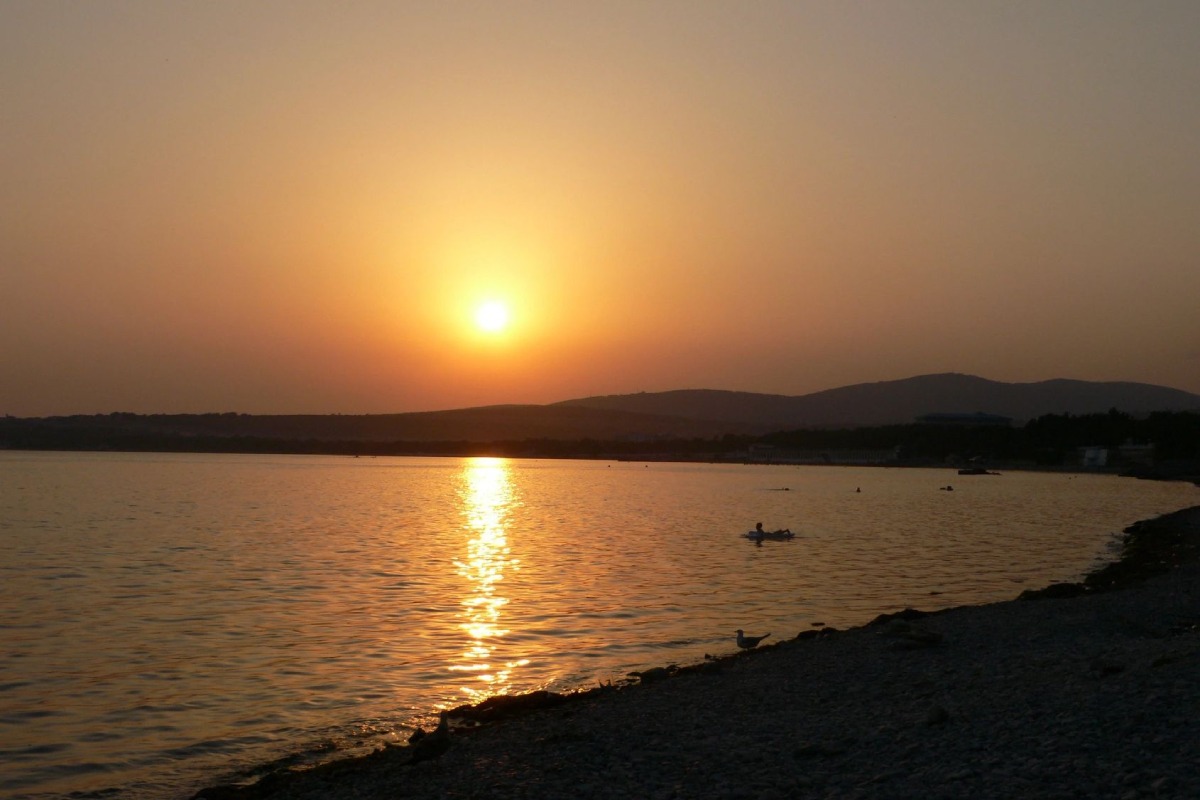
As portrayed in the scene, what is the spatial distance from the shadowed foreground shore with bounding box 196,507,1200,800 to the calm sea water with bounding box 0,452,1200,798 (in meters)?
1.82

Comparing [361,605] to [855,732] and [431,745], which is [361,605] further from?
[855,732]

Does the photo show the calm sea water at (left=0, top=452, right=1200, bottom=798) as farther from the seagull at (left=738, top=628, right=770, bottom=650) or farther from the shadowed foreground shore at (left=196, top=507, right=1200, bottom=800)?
the shadowed foreground shore at (left=196, top=507, right=1200, bottom=800)

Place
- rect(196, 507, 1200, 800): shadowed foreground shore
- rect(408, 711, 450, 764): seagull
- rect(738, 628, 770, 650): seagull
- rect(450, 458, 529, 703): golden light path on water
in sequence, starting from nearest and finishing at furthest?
rect(196, 507, 1200, 800): shadowed foreground shore < rect(408, 711, 450, 764): seagull < rect(450, 458, 529, 703): golden light path on water < rect(738, 628, 770, 650): seagull

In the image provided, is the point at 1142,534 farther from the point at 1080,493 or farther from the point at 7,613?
the point at 1080,493

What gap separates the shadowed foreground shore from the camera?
9094 mm

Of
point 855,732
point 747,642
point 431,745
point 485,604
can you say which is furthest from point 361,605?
point 855,732

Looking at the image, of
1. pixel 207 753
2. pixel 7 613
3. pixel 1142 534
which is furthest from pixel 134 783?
pixel 1142 534

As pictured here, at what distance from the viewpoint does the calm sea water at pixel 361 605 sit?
44.6ft

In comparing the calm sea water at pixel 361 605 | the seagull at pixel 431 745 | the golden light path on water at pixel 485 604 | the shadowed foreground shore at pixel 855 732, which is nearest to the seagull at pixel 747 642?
the calm sea water at pixel 361 605

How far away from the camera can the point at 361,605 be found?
24.0 m

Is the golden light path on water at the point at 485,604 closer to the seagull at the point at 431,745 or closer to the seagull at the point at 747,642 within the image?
the seagull at the point at 431,745

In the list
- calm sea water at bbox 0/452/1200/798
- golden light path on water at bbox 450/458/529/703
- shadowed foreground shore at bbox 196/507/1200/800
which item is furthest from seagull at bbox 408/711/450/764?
golden light path on water at bbox 450/458/529/703

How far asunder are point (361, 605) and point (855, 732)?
15.3 meters

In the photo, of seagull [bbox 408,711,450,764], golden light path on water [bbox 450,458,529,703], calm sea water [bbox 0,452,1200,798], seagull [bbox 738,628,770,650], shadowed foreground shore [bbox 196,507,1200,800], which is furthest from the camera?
seagull [bbox 738,628,770,650]
